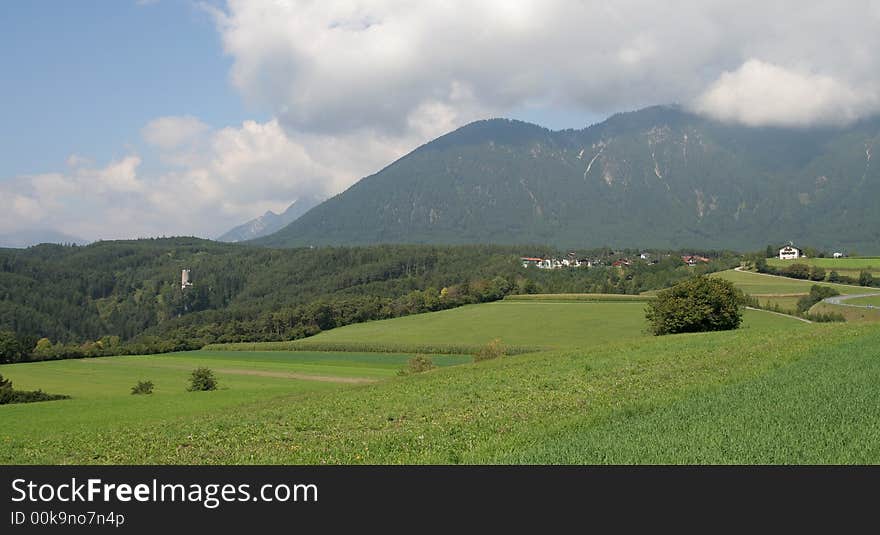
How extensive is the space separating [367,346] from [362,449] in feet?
258

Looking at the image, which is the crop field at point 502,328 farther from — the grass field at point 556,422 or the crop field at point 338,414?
the grass field at point 556,422

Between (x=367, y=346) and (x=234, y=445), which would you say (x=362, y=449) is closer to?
(x=234, y=445)

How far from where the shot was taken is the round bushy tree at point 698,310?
205 ft

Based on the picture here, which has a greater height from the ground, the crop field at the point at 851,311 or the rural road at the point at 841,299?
the rural road at the point at 841,299

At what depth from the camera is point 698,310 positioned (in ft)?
205

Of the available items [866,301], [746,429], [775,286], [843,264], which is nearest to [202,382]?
[746,429]

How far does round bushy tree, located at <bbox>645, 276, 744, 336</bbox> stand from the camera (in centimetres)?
6259

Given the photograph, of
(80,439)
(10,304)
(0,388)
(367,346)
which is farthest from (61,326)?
(80,439)

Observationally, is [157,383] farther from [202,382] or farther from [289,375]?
[289,375]

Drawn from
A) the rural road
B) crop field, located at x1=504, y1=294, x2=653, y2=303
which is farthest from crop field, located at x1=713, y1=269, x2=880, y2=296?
crop field, located at x1=504, y1=294, x2=653, y2=303

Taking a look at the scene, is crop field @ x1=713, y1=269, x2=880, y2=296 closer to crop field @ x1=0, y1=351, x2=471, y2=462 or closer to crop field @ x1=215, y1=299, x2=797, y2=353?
crop field @ x1=215, y1=299, x2=797, y2=353

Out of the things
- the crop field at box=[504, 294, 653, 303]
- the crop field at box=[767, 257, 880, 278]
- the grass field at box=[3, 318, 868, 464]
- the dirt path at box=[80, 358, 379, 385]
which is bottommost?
the dirt path at box=[80, 358, 379, 385]

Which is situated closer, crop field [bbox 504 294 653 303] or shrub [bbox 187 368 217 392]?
shrub [bbox 187 368 217 392]

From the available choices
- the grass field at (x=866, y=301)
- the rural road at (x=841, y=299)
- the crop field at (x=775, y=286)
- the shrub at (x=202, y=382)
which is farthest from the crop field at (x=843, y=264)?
the shrub at (x=202, y=382)
